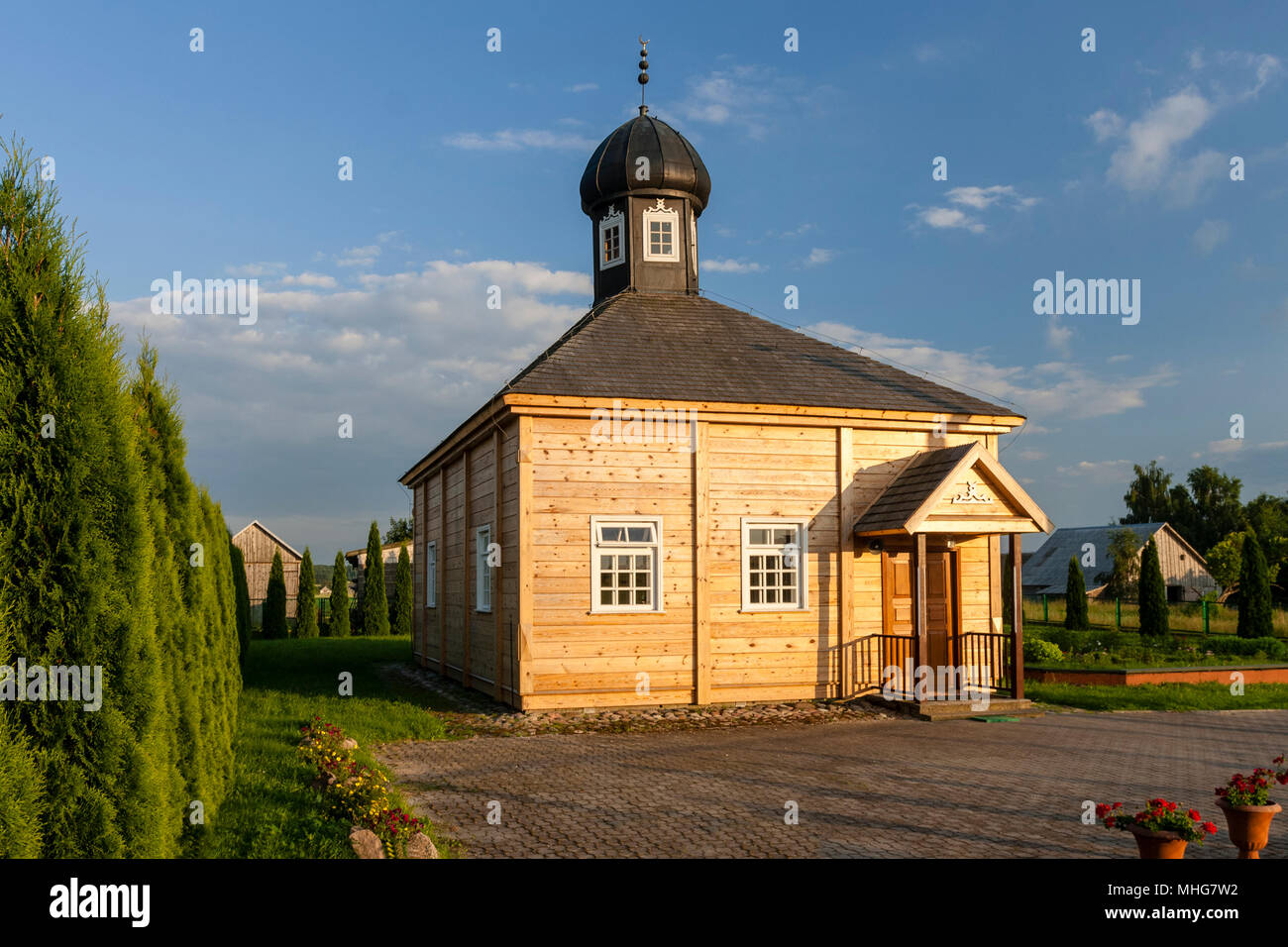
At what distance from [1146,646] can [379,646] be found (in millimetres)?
19941

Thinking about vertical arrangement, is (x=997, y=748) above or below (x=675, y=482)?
below

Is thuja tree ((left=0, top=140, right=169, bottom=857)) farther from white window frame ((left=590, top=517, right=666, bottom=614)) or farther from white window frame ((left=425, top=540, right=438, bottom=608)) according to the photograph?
white window frame ((left=425, top=540, right=438, bottom=608))

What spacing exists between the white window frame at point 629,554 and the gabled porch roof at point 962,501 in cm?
308

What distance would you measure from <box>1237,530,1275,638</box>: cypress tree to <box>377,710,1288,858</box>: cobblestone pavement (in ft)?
52.3

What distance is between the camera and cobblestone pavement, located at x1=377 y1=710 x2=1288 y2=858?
21.3ft

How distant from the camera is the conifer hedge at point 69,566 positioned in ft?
13.9

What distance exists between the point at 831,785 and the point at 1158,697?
8.96 m

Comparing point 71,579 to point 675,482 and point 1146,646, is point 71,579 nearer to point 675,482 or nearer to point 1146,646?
point 675,482

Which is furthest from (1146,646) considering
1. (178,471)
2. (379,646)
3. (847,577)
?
(178,471)

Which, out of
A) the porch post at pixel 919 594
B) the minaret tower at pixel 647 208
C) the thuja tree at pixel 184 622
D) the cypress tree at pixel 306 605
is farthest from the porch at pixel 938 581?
the cypress tree at pixel 306 605

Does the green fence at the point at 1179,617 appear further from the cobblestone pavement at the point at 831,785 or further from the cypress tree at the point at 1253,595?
the cobblestone pavement at the point at 831,785

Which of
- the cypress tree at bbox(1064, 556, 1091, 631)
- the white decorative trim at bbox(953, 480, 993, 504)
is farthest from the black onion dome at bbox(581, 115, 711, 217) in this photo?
the cypress tree at bbox(1064, 556, 1091, 631)

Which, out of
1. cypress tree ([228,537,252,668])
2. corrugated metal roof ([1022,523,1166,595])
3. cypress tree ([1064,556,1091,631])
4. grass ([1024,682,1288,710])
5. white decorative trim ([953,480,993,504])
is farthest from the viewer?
corrugated metal roof ([1022,523,1166,595])

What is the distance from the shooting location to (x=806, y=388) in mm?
14305
